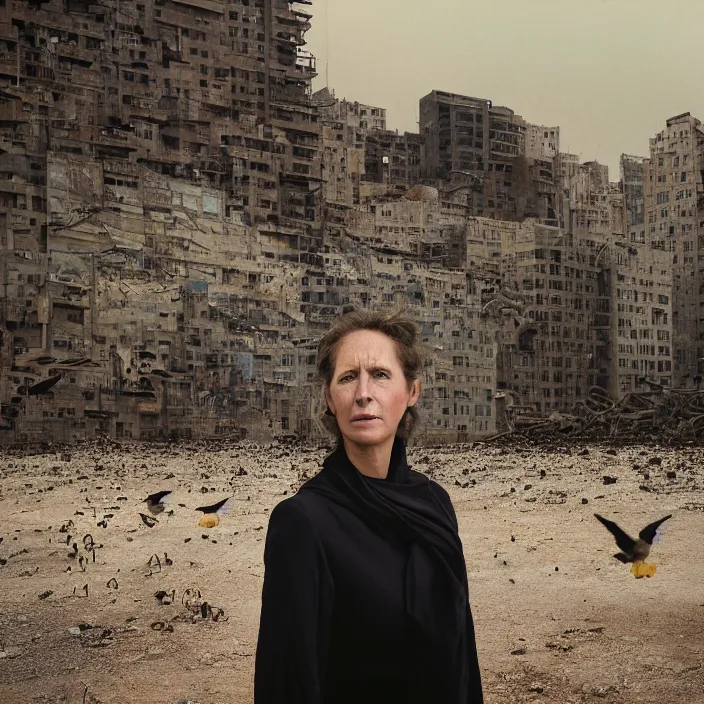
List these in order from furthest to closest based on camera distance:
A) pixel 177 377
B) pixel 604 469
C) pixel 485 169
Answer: pixel 485 169 → pixel 177 377 → pixel 604 469

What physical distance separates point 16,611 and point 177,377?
476 centimetres

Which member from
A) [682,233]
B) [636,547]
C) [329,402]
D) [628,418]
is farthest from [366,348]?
[682,233]

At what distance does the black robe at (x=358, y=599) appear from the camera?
1566 millimetres

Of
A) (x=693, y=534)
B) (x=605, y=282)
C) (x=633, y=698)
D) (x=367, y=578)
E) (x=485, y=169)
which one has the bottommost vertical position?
(x=633, y=698)

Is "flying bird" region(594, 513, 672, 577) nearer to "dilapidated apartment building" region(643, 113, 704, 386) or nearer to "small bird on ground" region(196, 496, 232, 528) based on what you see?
"small bird on ground" region(196, 496, 232, 528)

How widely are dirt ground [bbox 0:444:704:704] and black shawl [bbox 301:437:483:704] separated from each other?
196 cm

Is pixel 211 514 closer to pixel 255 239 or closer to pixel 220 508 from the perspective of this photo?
pixel 220 508

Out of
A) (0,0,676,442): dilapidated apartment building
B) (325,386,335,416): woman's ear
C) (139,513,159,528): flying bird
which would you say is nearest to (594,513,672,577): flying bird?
(139,513,159,528): flying bird

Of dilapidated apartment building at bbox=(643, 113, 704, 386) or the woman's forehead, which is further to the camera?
dilapidated apartment building at bbox=(643, 113, 704, 386)

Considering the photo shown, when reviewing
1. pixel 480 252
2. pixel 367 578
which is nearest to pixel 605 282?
pixel 480 252

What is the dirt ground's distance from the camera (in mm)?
3656

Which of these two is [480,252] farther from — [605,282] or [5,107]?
[5,107]

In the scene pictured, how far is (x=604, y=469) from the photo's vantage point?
21.3 ft

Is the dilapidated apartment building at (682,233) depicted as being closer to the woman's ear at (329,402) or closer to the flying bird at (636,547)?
the flying bird at (636,547)
